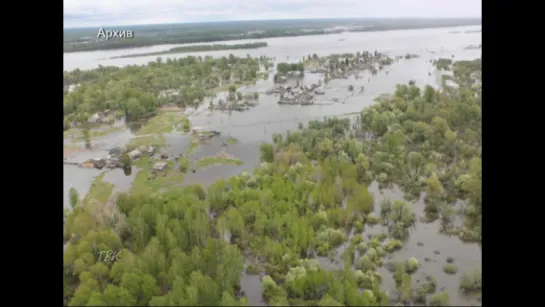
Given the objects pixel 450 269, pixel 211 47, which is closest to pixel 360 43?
pixel 211 47

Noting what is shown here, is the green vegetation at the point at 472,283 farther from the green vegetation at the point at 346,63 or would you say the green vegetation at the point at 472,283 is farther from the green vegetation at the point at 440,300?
the green vegetation at the point at 346,63

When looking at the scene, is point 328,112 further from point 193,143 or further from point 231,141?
point 193,143

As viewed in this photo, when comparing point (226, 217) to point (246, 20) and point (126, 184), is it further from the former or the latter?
point (246, 20)

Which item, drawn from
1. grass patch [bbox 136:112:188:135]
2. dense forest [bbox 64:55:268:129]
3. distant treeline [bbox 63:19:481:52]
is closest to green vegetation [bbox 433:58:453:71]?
distant treeline [bbox 63:19:481:52]

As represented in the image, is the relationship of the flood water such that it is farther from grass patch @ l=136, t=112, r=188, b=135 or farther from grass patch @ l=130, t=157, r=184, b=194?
grass patch @ l=136, t=112, r=188, b=135
